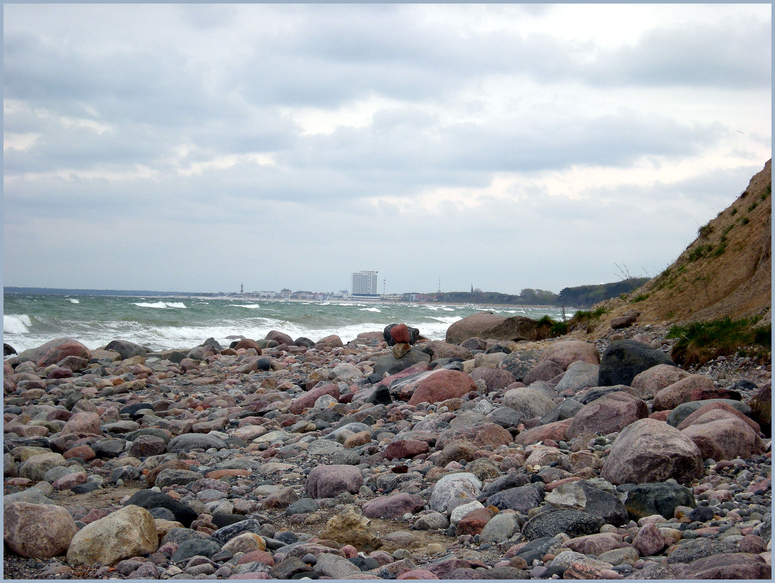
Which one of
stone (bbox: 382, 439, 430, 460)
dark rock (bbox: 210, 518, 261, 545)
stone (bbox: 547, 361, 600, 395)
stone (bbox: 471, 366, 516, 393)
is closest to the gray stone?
stone (bbox: 382, 439, 430, 460)

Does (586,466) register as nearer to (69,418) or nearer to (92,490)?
(92,490)

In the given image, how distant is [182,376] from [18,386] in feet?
9.50

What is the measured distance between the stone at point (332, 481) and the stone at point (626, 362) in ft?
11.9

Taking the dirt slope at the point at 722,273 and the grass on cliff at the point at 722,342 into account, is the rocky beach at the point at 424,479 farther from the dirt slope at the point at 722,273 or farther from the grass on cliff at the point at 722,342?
the dirt slope at the point at 722,273

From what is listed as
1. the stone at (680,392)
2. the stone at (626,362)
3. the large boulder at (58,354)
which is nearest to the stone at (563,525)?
the stone at (680,392)

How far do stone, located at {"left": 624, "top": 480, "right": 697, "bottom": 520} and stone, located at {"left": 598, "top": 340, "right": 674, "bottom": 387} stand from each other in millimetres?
3322

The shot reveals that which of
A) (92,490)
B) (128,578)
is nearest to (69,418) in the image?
(92,490)

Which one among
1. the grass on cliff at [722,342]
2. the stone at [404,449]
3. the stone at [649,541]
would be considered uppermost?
the grass on cliff at [722,342]

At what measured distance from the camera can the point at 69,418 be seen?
25.6 feet

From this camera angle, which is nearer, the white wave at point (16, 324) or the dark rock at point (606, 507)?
the dark rock at point (606, 507)

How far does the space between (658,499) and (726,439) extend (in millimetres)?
1047

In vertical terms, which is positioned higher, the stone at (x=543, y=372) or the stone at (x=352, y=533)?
the stone at (x=543, y=372)

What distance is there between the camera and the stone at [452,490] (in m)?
4.07

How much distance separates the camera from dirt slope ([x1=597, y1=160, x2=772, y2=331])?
8.96 metres
